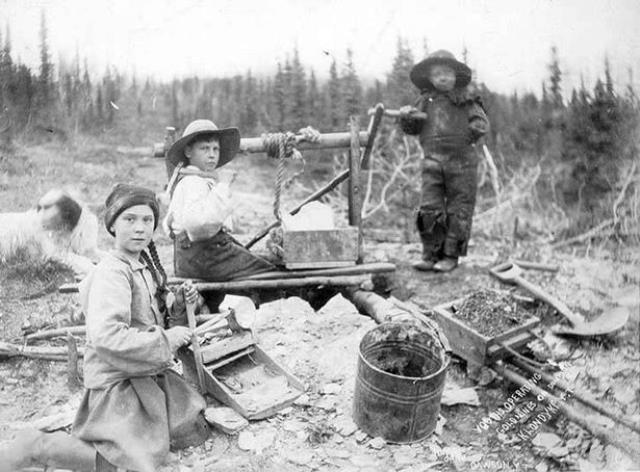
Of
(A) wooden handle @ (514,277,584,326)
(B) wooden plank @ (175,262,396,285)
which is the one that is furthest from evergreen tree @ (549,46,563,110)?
(B) wooden plank @ (175,262,396,285)

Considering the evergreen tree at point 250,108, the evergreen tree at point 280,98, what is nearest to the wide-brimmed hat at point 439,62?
the evergreen tree at point 280,98

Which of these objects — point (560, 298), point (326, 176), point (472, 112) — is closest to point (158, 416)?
point (560, 298)

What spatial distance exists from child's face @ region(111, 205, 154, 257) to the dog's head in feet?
10.2

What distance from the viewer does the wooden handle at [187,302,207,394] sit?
10.1 ft

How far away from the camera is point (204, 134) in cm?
428

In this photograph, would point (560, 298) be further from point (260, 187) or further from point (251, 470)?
point (260, 187)

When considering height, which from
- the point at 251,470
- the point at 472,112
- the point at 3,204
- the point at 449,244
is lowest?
the point at 251,470

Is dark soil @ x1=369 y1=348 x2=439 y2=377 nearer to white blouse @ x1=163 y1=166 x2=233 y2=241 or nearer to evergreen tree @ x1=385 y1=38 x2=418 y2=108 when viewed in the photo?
white blouse @ x1=163 y1=166 x2=233 y2=241

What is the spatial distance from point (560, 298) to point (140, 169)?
24.0 feet

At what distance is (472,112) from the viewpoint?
227 inches

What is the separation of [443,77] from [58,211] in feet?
14.8

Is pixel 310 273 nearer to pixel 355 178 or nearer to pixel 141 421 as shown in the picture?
pixel 355 178

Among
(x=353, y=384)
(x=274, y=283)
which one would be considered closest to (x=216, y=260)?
(x=274, y=283)

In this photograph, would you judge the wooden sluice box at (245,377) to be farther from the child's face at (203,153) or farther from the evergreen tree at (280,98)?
the evergreen tree at (280,98)
